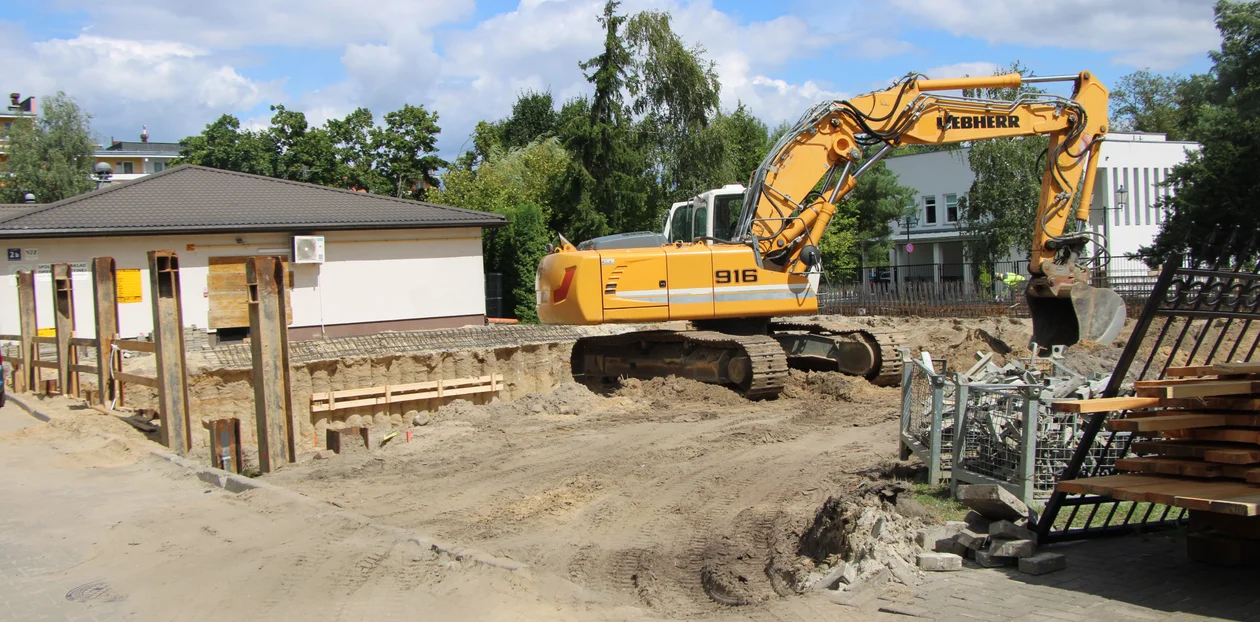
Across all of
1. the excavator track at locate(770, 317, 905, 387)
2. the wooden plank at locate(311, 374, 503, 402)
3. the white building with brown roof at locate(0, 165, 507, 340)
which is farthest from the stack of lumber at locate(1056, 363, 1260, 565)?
the white building with brown roof at locate(0, 165, 507, 340)

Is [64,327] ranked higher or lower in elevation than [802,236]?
lower

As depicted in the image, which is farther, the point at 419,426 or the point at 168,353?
the point at 419,426

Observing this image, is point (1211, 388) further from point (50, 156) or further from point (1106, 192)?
point (50, 156)

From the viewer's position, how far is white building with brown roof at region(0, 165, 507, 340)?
22.5 meters

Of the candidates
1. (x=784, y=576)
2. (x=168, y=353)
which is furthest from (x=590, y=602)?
(x=168, y=353)

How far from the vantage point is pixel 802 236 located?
49.1 feet

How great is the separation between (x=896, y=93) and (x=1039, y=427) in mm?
8622

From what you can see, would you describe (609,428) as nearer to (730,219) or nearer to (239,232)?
(730,219)

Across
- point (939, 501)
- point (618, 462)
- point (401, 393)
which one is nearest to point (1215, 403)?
point (939, 501)

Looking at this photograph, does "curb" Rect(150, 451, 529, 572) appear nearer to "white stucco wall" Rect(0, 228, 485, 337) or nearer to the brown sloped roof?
"white stucco wall" Rect(0, 228, 485, 337)

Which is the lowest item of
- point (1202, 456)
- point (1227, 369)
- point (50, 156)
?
point (1202, 456)

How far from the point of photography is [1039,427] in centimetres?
714

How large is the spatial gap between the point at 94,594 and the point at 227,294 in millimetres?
19131

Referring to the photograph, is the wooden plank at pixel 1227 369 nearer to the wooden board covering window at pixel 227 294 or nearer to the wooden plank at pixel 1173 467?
the wooden plank at pixel 1173 467
